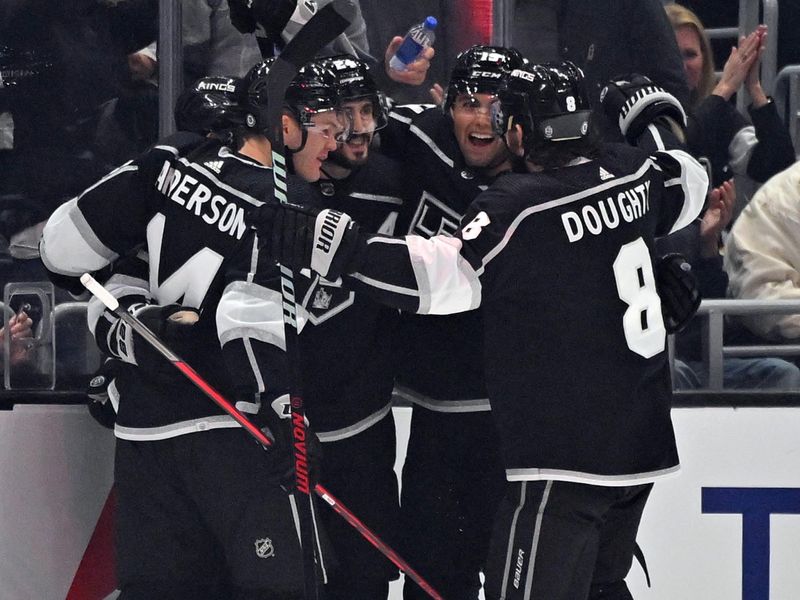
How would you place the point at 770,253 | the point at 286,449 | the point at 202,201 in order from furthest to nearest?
the point at 770,253
the point at 202,201
the point at 286,449

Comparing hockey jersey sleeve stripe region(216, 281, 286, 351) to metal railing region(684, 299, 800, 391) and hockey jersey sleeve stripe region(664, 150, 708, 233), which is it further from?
metal railing region(684, 299, 800, 391)

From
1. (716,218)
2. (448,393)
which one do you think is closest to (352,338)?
(448,393)

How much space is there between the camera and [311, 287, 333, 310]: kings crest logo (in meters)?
2.93

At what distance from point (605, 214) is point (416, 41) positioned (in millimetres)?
820

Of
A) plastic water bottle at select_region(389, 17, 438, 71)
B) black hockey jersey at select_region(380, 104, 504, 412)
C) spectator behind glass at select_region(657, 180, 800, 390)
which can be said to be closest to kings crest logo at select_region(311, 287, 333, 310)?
black hockey jersey at select_region(380, 104, 504, 412)

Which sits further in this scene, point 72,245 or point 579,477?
point 72,245

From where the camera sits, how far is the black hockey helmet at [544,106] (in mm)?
2646

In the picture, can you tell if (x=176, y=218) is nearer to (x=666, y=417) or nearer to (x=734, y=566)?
(x=666, y=417)

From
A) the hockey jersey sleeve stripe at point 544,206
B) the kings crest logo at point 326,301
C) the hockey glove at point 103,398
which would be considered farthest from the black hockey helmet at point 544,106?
the hockey glove at point 103,398

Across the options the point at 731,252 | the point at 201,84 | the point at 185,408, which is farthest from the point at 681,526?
the point at 201,84

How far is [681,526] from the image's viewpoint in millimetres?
3338

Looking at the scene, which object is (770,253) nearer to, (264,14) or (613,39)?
(613,39)

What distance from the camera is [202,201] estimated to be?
2.71 meters

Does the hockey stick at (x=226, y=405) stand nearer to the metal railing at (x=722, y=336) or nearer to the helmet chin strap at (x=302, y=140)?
the helmet chin strap at (x=302, y=140)
